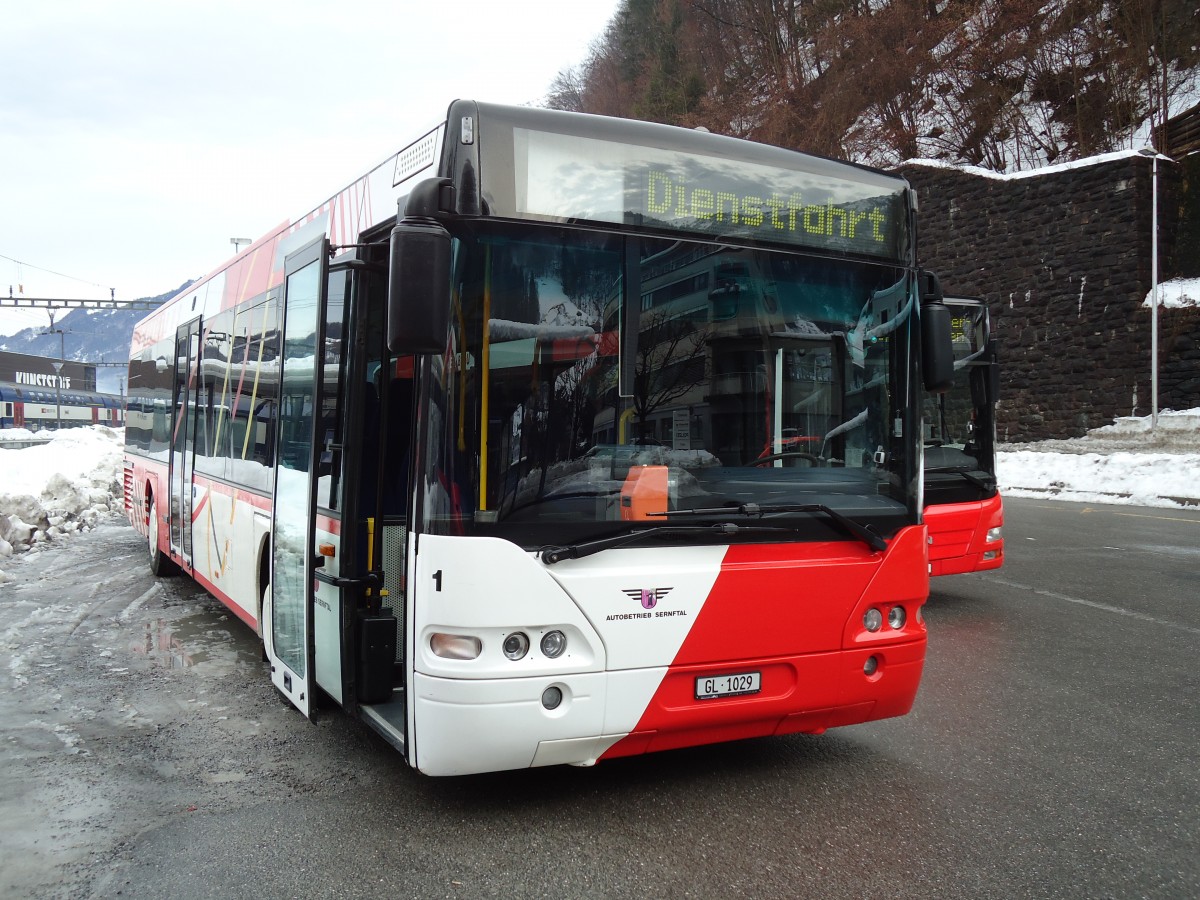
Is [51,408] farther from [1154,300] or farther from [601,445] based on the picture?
[601,445]

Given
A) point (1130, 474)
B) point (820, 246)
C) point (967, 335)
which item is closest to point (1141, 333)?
point (1130, 474)

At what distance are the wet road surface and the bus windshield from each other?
1.21 metres

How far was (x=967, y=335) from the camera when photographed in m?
9.89

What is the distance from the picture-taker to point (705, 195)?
434 centimetres

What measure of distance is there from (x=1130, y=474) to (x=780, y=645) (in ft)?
58.7

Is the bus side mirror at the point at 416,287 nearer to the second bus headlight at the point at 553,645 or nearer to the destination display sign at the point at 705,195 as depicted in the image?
the destination display sign at the point at 705,195

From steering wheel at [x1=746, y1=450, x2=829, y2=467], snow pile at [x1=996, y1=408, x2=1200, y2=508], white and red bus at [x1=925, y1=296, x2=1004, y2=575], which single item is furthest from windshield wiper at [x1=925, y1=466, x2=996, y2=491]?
snow pile at [x1=996, y1=408, x2=1200, y2=508]

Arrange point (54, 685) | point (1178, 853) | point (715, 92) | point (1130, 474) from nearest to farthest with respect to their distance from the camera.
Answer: point (1178, 853)
point (54, 685)
point (1130, 474)
point (715, 92)

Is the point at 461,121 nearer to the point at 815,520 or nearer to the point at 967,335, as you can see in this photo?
the point at 815,520

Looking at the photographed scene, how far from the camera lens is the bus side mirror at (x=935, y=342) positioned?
4.78 m

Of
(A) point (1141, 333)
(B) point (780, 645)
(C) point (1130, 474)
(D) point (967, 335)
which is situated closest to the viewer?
(B) point (780, 645)

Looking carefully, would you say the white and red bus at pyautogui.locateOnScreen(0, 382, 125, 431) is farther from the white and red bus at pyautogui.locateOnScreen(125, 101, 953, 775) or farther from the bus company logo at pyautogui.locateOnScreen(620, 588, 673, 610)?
the bus company logo at pyautogui.locateOnScreen(620, 588, 673, 610)

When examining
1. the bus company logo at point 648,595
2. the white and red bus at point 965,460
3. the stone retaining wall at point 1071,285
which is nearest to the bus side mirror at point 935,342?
the bus company logo at point 648,595

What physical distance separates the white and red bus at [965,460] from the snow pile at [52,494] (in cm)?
910
